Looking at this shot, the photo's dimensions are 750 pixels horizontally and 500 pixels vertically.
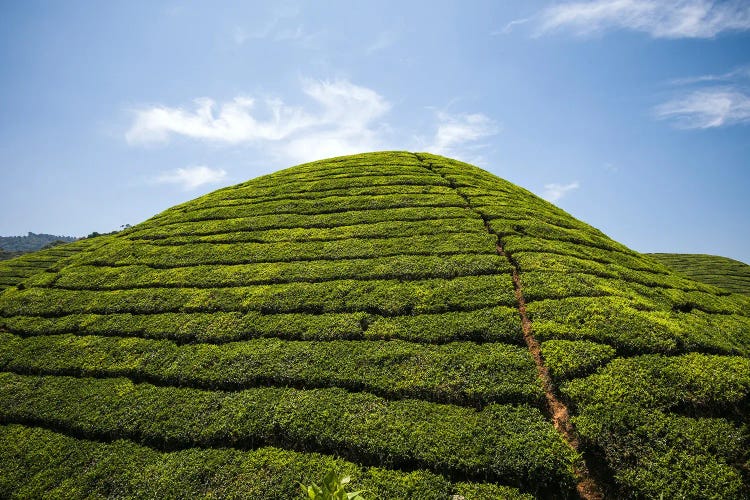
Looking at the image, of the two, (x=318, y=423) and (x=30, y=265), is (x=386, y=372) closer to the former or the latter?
(x=318, y=423)

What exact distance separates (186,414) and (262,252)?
9.99 metres

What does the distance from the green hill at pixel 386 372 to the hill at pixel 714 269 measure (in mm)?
17761

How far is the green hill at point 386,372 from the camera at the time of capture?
7957mm

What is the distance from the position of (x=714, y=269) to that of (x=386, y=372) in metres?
40.2

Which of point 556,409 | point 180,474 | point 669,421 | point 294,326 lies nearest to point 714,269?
point 669,421

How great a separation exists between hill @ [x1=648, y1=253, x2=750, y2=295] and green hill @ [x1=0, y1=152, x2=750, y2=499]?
1776 centimetres

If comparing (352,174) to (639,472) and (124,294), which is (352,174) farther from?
(639,472)

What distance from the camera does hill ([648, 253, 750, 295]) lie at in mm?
29744

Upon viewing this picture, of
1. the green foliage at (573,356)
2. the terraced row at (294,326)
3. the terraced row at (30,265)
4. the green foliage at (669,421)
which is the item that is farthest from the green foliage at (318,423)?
the terraced row at (30,265)

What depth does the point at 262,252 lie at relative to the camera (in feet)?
63.3

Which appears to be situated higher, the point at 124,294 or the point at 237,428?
the point at 124,294

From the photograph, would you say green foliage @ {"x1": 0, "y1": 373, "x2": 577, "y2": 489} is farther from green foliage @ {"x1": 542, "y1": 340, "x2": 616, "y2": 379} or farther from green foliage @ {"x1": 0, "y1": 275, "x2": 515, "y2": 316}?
green foliage @ {"x1": 0, "y1": 275, "x2": 515, "y2": 316}

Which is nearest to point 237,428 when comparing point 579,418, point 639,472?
point 579,418

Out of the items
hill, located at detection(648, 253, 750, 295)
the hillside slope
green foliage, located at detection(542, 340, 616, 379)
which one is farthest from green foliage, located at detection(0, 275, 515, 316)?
hill, located at detection(648, 253, 750, 295)
